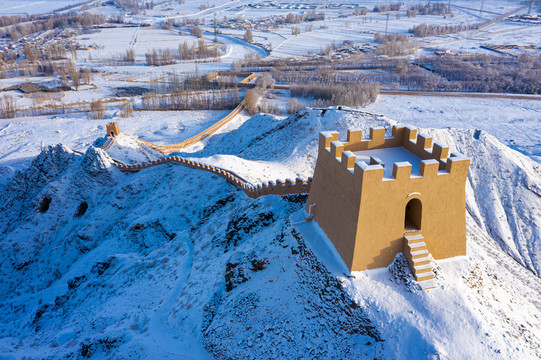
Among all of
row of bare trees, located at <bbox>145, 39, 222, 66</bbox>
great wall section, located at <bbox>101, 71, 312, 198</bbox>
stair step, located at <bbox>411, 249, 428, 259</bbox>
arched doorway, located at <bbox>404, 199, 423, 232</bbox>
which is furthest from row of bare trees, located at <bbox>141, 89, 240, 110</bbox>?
stair step, located at <bbox>411, 249, 428, 259</bbox>

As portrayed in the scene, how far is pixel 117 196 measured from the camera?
88.1 ft

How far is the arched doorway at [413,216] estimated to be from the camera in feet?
40.6

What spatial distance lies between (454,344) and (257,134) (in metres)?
30.9

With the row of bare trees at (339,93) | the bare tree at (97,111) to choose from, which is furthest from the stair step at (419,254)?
the bare tree at (97,111)

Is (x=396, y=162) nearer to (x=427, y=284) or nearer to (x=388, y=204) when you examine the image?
(x=388, y=204)

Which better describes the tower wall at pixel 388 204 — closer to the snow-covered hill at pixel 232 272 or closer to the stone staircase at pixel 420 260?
the stone staircase at pixel 420 260

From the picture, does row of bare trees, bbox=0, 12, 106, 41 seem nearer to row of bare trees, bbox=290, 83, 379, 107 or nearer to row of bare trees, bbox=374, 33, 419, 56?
row of bare trees, bbox=374, 33, 419, 56

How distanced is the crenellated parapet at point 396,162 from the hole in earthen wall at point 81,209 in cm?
2049

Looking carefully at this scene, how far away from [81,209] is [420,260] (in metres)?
24.2

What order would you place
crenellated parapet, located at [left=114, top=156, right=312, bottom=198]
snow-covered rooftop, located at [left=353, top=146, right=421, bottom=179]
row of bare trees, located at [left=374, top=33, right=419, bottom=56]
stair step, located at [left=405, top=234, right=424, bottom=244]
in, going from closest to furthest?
stair step, located at [left=405, top=234, right=424, bottom=244] → snow-covered rooftop, located at [left=353, top=146, right=421, bottom=179] → crenellated parapet, located at [left=114, top=156, right=312, bottom=198] → row of bare trees, located at [left=374, top=33, right=419, bottom=56]

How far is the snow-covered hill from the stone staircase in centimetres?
34

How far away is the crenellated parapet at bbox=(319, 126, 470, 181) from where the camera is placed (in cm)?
1155


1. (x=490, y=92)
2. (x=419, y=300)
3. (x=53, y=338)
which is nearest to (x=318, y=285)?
(x=419, y=300)

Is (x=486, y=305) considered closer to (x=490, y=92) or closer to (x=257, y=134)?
(x=257, y=134)
